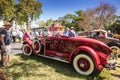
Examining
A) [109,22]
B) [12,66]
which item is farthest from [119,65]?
[109,22]

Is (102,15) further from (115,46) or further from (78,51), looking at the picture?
(78,51)

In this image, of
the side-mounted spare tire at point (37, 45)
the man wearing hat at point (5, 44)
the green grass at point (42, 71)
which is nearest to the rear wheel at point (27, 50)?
the side-mounted spare tire at point (37, 45)

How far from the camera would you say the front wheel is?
6262 mm

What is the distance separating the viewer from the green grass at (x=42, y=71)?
599 cm

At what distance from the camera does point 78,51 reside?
6.59 meters

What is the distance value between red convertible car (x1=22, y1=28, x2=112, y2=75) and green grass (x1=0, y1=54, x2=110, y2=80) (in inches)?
11.8

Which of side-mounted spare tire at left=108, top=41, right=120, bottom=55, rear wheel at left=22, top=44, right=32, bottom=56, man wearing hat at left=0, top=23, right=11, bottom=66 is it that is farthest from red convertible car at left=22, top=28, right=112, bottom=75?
side-mounted spare tire at left=108, top=41, right=120, bottom=55

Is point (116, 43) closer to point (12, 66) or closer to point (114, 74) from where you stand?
point (114, 74)

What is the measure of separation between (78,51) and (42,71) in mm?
1509

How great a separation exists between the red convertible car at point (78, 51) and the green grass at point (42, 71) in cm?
30

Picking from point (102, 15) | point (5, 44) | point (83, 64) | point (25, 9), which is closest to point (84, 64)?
point (83, 64)

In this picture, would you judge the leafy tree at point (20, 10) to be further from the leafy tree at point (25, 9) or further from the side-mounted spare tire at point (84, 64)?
the side-mounted spare tire at point (84, 64)

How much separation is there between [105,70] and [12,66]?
353 cm

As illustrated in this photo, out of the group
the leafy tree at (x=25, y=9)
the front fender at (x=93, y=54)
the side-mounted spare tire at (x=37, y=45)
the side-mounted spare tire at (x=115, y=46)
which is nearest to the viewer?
the front fender at (x=93, y=54)
